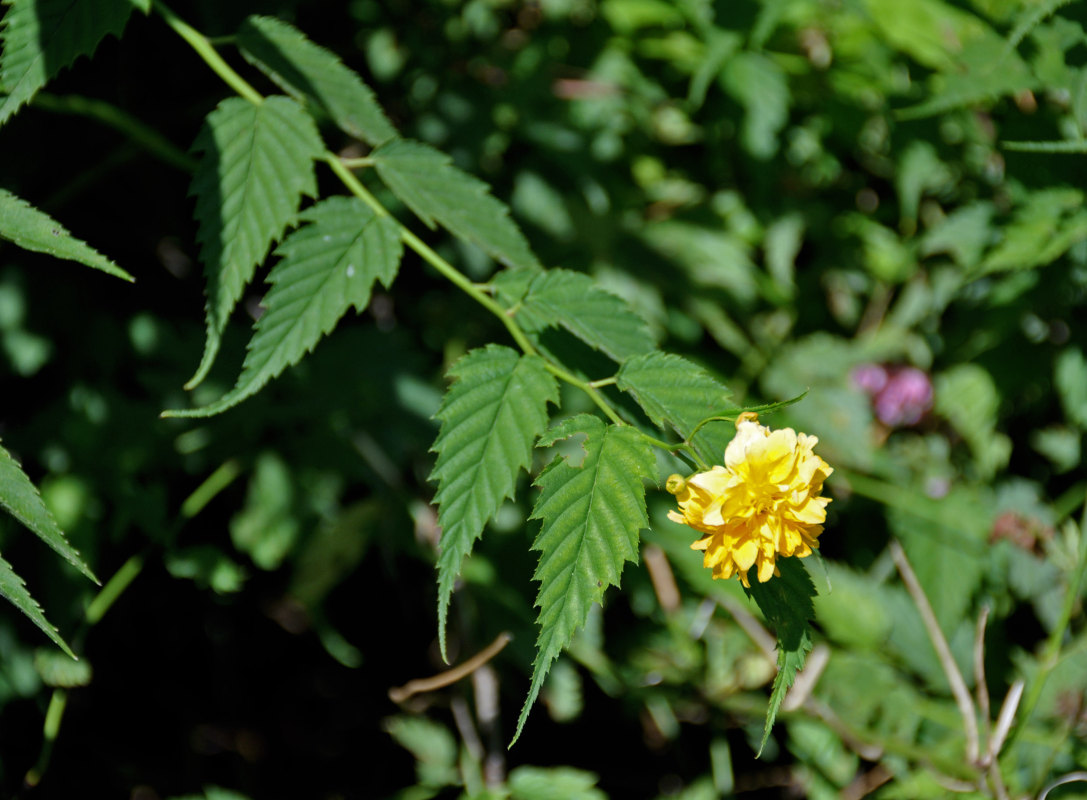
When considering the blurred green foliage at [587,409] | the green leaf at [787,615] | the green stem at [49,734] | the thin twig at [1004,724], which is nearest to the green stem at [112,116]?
the blurred green foliage at [587,409]

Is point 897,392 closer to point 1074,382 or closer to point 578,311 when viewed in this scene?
point 1074,382

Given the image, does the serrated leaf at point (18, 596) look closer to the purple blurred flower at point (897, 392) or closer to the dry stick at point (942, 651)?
the dry stick at point (942, 651)

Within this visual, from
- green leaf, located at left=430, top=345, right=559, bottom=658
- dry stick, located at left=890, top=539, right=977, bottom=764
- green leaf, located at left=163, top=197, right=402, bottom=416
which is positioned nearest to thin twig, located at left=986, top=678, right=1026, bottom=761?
dry stick, located at left=890, top=539, right=977, bottom=764

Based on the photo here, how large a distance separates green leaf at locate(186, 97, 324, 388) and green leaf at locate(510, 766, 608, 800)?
1.00 m

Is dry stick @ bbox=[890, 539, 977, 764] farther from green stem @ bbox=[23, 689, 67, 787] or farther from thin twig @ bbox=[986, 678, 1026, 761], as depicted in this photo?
green stem @ bbox=[23, 689, 67, 787]

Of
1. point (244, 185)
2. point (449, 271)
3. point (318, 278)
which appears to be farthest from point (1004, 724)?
point (244, 185)

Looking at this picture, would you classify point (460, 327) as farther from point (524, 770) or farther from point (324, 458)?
point (524, 770)

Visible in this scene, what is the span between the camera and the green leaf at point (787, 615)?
839 millimetres

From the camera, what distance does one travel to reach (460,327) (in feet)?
6.68

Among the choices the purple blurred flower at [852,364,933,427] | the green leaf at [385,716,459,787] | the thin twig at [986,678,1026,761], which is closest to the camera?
the thin twig at [986,678,1026,761]

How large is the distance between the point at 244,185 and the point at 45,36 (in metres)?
0.30

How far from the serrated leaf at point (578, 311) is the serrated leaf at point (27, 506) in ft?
2.02

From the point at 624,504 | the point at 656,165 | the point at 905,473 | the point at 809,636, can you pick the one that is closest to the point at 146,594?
the point at 624,504

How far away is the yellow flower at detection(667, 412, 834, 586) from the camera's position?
0.90 meters
